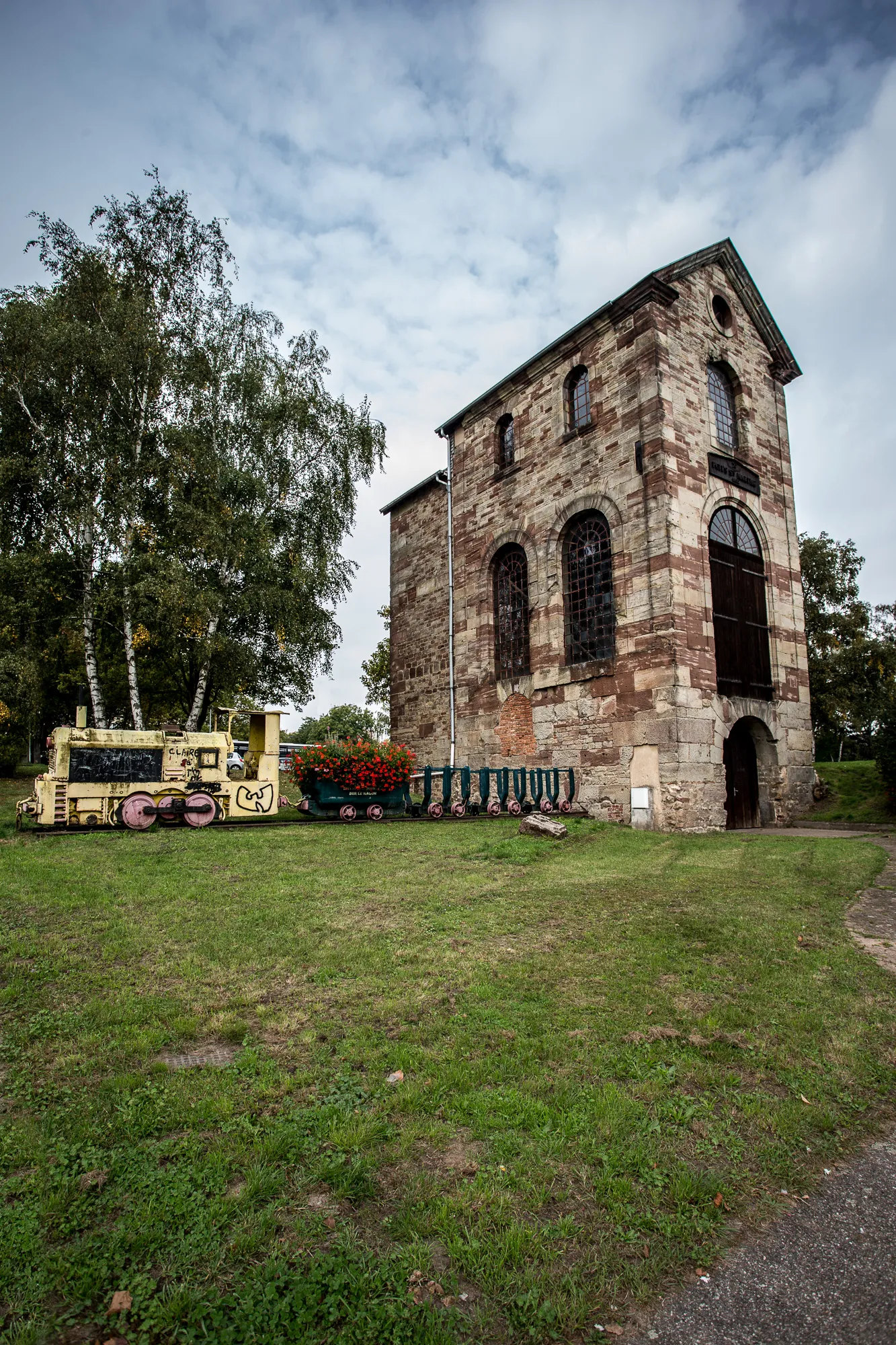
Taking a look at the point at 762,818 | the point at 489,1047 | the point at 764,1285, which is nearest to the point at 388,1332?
→ the point at 764,1285

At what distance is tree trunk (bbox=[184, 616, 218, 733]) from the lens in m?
17.3

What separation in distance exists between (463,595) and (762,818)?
9.42 m

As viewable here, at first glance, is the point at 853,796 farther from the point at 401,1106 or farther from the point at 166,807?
the point at 401,1106

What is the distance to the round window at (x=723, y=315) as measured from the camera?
16562mm

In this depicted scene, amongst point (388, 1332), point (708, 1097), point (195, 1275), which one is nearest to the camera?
point (388, 1332)

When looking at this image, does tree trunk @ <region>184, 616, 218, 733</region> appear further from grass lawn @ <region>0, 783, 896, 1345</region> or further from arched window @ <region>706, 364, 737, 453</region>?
arched window @ <region>706, 364, 737, 453</region>

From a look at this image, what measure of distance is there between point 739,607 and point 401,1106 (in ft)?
47.3

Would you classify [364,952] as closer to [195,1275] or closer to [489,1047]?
[489,1047]

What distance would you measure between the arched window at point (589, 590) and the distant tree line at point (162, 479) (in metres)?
7.24

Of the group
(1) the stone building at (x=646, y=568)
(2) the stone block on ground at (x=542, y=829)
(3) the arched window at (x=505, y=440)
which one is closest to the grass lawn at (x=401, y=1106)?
(2) the stone block on ground at (x=542, y=829)

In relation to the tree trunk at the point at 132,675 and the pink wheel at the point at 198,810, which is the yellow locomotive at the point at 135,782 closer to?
the pink wheel at the point at 198,810

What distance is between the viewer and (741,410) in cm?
1655

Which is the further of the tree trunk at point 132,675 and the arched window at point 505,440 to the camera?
the arched window at point 505,440

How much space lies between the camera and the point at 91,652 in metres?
16.2
